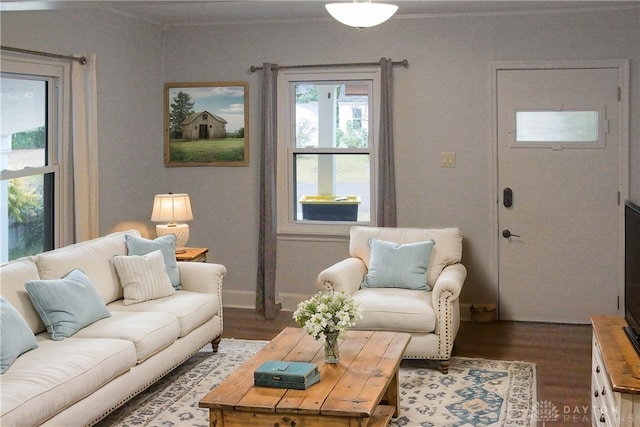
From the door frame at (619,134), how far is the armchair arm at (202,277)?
2219mm

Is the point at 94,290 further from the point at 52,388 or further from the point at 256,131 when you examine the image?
the point at 256,131

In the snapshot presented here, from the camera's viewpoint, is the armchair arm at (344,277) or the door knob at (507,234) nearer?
the armchair arm at (344,277)

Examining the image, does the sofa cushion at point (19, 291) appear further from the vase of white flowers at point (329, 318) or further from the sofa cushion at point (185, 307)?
the vase of white flowers at point (329, 318)

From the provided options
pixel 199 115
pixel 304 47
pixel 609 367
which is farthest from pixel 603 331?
pixel 199 115

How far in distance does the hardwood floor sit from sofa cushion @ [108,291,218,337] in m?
0.77

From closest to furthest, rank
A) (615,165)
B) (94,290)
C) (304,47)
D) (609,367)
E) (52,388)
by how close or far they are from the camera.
Answer: 1. (609,367)
2. (52,388)
3. (94,290)
4. (615,165)
5. (304,47)

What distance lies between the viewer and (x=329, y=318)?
3.88 meters

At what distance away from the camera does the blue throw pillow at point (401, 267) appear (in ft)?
18.0

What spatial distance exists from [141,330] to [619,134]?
12.4 ft

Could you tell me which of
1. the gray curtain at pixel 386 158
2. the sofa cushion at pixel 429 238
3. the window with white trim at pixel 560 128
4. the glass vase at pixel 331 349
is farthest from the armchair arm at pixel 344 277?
the window with white trim at pixel 560 128

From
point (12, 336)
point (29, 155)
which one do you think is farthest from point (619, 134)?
point (12, 336)

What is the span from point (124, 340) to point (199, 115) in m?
3.05

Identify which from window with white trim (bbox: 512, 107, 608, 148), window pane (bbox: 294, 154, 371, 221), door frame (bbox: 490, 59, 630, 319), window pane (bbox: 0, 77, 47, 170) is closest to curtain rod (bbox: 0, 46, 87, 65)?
window pane (bbox: 0, 77, 47, 170)

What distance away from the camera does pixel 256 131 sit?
6770 millimetres
